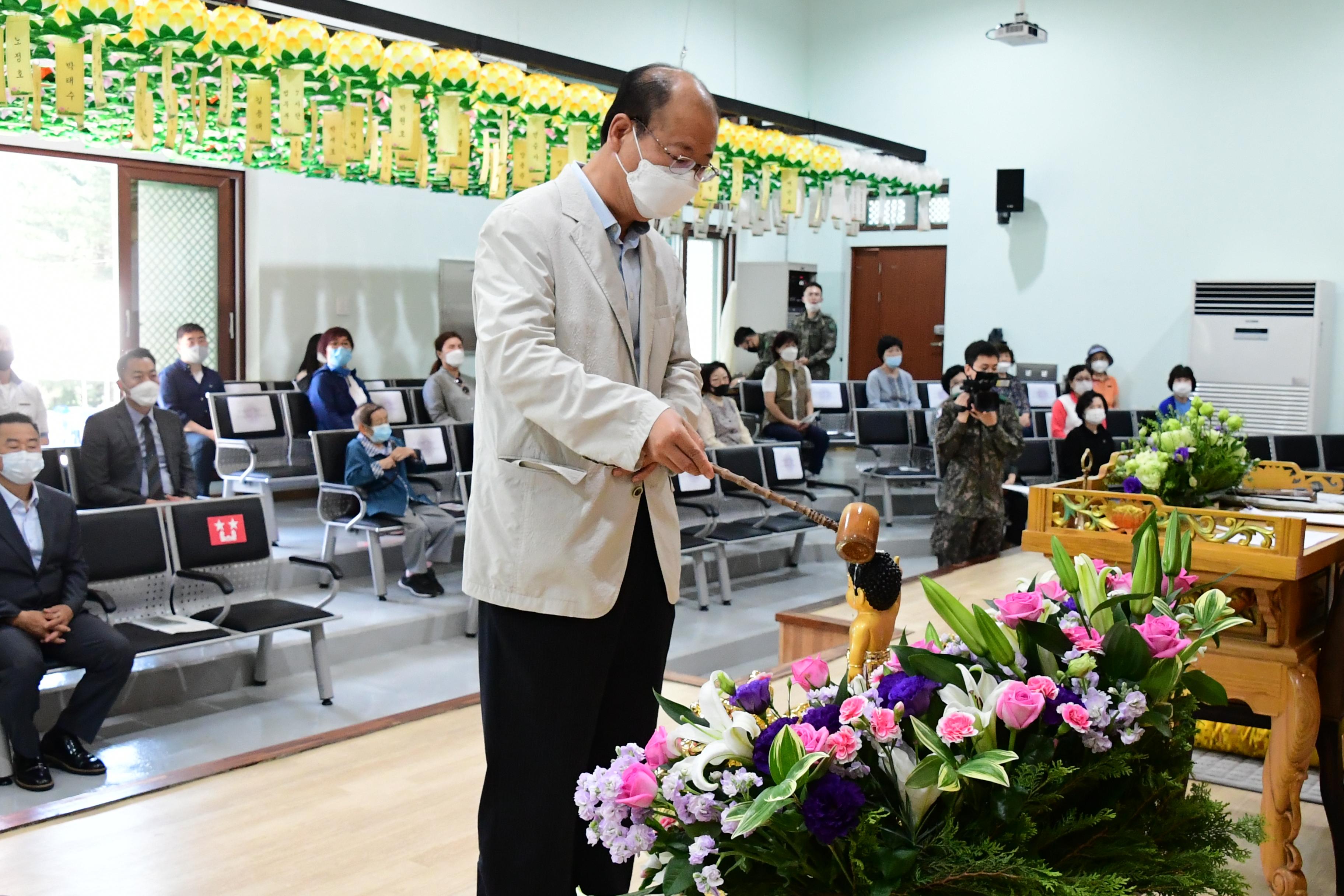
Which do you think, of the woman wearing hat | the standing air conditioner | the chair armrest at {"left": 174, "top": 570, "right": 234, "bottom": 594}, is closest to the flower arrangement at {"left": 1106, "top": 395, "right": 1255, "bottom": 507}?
the chair armrest at {"left": 174, "top": 570, "right": 234, "bottom": 594}

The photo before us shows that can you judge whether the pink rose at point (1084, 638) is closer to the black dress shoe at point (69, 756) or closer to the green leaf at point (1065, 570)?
the green leaf at point (1065, 570)

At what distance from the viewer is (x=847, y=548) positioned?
130cm

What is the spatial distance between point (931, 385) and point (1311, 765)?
848cm

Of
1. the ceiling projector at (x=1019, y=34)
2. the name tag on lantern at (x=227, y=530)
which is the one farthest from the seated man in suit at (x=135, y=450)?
the ceiling projector at (x=1019, y=34)

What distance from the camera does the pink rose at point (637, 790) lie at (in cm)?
107

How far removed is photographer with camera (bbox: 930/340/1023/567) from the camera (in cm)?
605

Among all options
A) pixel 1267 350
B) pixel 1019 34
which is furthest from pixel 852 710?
pixel 1267 350

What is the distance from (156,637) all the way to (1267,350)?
34.1 ft

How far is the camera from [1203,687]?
4.46 feet

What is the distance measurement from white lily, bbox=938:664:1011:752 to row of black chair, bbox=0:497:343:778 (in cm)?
378

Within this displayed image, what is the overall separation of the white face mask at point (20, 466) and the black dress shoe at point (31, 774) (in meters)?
0.96

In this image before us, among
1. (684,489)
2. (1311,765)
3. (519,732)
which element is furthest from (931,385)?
(519,732)

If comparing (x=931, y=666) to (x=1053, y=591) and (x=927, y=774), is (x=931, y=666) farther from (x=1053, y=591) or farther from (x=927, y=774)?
(x=1053, y=591)

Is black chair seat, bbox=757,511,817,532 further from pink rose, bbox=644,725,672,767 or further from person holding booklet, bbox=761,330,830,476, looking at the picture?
pink rose, bbox=644,725,672,767
